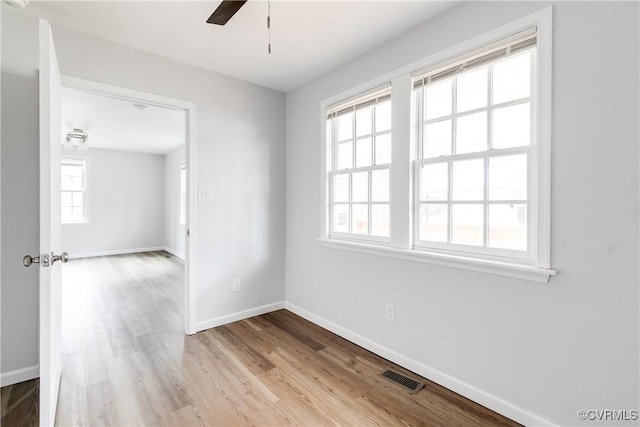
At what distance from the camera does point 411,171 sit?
86.1 inches

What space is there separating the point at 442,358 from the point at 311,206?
180 centimetres

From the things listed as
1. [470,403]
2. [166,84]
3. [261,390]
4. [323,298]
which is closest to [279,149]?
[166,84]

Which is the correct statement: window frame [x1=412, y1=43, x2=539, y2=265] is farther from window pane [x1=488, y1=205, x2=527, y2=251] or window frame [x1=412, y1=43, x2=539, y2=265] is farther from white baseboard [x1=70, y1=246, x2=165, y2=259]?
white baseboard [x1=70, y1=246, x2=165, y2=259]

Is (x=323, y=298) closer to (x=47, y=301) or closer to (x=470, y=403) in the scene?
(x=470, y=403)

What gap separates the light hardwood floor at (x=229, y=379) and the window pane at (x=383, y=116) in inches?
74.2

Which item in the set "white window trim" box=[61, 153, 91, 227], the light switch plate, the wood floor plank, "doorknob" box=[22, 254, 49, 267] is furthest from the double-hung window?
"white window trim" box=[61, 153, 91, 227]

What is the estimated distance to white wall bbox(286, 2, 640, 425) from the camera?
1334 mm

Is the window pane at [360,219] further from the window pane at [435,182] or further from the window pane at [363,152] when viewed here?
the window pane at [435,182]

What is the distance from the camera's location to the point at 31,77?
204cm

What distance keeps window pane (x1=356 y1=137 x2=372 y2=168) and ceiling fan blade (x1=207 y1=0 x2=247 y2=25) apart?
139 cm

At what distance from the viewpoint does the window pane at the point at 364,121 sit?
2586 mm

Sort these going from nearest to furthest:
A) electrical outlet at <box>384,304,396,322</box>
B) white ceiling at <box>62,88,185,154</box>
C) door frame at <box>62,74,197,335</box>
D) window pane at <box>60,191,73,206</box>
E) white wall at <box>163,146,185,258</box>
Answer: electrical outlet at <box>384,304,396,322</box>, door frame at <box>62,74,197,335</box>, white ceiling at <box>62,88,185,154</box>, window pane at <box>60,191,73,206</box>, white wall at <box>163,146,185,258</box>

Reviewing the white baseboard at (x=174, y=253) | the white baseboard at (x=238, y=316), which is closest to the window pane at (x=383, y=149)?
the white baseboard at (x=238, y=316)

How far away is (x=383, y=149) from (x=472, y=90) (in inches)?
30.3
